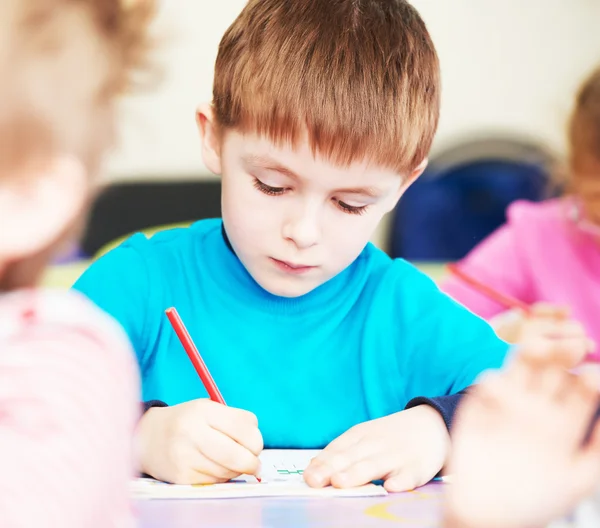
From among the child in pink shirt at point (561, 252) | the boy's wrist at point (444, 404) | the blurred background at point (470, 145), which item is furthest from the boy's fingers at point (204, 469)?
the blurred background at point (470, 145)

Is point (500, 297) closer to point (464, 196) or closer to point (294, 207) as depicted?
point (294, 207)

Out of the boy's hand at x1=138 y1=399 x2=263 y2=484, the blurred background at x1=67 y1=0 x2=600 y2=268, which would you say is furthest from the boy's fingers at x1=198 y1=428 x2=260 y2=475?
the blurred background at x1=67 y1=0 x2=600 y2=268

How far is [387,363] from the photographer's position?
22.0 inches

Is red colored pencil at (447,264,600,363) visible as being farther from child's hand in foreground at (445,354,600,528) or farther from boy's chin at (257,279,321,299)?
child's hand in foreground at (445,354,600,528)

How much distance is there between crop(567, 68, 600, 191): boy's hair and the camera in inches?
34.2

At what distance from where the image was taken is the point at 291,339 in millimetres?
549

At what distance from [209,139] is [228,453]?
0.70 ft

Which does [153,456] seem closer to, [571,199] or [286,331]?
[286,331]

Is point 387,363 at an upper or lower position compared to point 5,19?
lower

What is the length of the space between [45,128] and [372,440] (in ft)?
0.85

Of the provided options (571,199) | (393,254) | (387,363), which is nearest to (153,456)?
(387,363)

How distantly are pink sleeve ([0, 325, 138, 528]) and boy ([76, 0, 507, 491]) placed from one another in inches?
7.5

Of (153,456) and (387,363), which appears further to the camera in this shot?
(387,363)

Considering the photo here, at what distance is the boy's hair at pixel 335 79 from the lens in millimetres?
472
